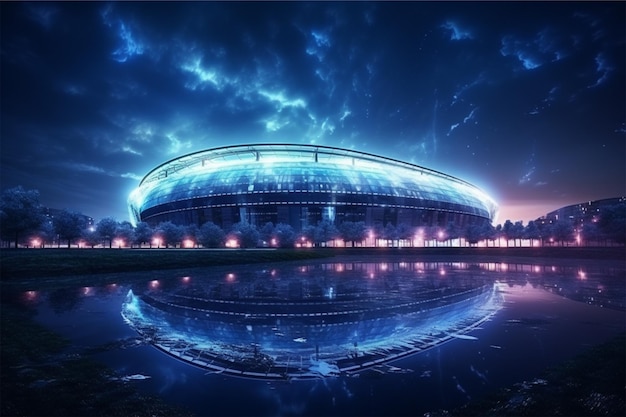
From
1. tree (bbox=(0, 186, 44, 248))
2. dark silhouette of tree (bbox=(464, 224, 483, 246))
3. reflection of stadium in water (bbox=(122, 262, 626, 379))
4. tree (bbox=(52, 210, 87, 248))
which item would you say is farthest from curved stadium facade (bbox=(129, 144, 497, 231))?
reflection of stadium in water (bbox=(122, 262, 626, 379))

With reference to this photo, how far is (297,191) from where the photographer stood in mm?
87375

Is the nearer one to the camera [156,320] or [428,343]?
[428,343]

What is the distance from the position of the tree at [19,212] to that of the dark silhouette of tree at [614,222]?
79771 mm

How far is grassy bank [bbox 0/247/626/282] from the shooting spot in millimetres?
26516

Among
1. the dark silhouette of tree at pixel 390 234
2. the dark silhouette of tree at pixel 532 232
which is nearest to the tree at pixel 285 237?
the dark silhouette of tree at pixel 390 234

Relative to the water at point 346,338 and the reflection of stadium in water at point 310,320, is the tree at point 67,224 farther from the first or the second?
the reflection of stadium in water at point 310,320

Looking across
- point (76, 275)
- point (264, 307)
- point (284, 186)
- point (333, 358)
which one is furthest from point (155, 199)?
point (333, 358)

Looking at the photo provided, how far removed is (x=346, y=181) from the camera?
93.5 meters

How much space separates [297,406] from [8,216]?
51206mm

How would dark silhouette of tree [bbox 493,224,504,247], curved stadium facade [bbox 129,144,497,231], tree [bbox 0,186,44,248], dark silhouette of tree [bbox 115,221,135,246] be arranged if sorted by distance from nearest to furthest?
1. tree [bbox 0,186,44,248]
2. dark silhouette of tree [bbox 115,221,135,246]
3. dark silhouette of tree [bbox 493,224,504,247]
4. curved stadium facade [bbox 129,144,497,231]

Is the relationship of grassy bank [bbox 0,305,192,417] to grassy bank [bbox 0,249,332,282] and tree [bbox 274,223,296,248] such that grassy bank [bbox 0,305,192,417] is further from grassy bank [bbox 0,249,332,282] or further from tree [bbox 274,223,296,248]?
tree [bbox 274,223,296,248]

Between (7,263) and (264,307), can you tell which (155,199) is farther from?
(264,307)

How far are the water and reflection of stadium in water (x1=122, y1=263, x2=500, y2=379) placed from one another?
0.06 meters

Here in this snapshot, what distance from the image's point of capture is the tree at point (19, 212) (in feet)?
133
